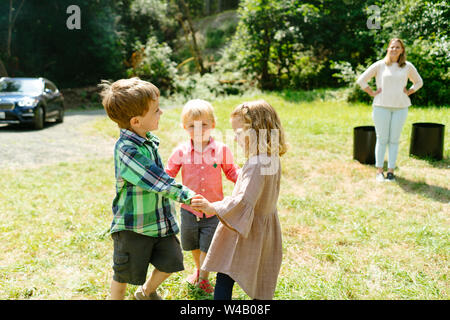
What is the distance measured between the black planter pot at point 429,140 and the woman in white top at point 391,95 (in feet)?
4.10

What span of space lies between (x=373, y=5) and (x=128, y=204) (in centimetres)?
1660

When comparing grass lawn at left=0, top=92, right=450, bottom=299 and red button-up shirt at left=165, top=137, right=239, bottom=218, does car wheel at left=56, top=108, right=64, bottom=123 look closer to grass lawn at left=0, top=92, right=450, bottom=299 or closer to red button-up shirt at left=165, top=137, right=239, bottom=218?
grass lawn at left=0, top=92, right=450, bottom=299

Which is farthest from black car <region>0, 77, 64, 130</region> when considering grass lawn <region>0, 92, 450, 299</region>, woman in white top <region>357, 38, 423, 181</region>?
woman in white top <region>357, 38, 423, 181</region>

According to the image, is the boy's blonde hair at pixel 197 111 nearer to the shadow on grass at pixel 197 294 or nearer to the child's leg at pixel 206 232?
the child's leg at pixel 206 232

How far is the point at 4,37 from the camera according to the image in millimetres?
19312

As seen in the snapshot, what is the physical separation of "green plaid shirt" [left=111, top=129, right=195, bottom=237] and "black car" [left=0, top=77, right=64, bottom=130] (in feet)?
33.5

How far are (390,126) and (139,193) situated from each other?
15.9ft

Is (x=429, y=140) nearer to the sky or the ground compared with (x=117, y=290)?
nearer to the sky

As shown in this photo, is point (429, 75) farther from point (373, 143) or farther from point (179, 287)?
point (179, 287)

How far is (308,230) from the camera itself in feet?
15.2

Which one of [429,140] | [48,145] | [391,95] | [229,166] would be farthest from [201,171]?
[48,145]

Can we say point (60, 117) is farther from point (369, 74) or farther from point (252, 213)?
point (252, 213)

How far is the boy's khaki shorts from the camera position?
2688 mm

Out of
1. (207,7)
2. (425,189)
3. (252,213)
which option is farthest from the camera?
(207,7)
